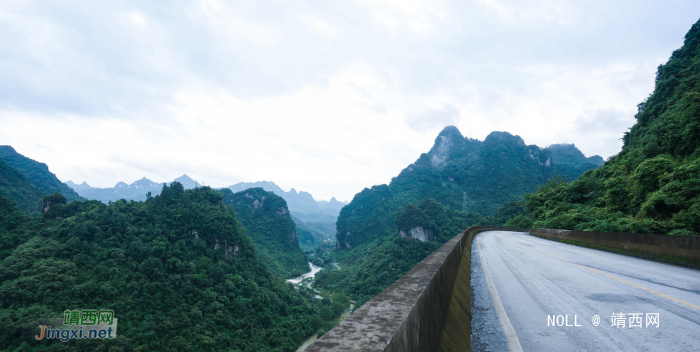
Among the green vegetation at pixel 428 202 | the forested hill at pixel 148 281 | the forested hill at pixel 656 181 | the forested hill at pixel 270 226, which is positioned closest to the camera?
the forested hill at pixel 656 181

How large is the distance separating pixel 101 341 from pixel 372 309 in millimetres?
40788

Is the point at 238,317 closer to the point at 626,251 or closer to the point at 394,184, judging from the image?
the point at 626,251

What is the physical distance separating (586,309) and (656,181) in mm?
16249

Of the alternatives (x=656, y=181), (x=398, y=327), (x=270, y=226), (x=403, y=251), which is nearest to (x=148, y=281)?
(x=398, y=327)

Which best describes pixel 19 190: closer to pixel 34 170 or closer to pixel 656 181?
pixel 34 170

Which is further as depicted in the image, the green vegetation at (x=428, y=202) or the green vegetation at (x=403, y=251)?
the green vegetation at (x=428, y=202)

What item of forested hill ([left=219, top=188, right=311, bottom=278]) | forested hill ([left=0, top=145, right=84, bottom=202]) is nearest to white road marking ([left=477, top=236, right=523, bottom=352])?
forested hill ([left=219, top=188, right=311, bottom=278])

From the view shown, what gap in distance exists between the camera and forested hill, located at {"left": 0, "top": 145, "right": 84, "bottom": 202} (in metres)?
122

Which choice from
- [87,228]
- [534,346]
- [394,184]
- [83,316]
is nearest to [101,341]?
[83,316]

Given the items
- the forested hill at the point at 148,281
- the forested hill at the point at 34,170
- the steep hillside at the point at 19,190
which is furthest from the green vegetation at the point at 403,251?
the forested hill at the point at 34,170

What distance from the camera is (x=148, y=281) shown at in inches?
1602

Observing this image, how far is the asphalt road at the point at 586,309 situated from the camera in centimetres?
355

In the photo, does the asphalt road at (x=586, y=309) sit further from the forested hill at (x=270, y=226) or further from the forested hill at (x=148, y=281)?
the forested hill at (x=270, y=226)

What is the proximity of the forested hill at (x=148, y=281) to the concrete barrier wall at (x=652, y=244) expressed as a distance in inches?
1561
